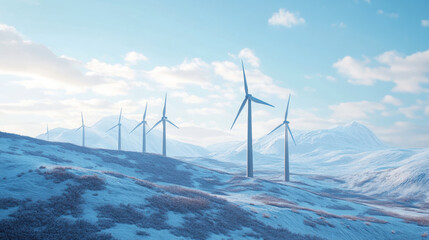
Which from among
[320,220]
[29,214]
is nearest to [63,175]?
[29,214]

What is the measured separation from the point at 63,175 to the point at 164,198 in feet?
31.1

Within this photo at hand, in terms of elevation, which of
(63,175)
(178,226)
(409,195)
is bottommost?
(409,195)

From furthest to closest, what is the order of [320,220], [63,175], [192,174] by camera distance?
[192,174]
[320,220]
[63,175]

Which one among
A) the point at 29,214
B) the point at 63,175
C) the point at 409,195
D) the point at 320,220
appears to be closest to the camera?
the point at 29,214

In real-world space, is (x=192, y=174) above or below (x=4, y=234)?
below

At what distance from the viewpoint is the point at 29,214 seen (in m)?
17.9

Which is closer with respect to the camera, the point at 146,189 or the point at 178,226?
the point at 178,226

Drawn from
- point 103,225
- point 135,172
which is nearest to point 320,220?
point 103,225

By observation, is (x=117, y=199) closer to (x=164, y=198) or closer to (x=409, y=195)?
(x=164, y=198)

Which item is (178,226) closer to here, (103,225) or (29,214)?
(103,225)

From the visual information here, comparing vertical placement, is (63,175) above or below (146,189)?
above

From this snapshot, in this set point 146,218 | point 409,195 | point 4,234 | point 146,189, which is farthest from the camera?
point 409,195

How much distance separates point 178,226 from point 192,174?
4999 centimetres

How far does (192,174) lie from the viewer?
71125 mm
